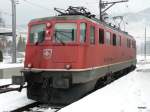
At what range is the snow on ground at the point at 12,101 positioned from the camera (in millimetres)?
11733

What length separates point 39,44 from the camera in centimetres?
1343

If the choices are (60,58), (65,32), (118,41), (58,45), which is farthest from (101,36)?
(118,41)

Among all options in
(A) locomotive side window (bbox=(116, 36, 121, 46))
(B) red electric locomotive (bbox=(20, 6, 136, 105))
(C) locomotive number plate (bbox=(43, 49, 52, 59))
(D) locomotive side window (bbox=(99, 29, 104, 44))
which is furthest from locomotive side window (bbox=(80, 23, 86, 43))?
(A) locomotive side window (bbox=(116, 36, 121, 46))

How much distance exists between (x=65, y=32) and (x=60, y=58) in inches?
36.7

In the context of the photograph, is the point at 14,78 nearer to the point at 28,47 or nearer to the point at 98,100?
the point at 28,47

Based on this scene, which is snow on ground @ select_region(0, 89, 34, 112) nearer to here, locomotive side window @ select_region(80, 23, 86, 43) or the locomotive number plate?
the locomotive number plate

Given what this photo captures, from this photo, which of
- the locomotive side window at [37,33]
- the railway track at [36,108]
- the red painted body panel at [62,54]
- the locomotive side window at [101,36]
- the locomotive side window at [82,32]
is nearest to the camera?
the railway track at [36,108]

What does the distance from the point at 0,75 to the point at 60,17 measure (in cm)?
1320

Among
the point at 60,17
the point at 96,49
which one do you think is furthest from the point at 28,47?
the point at 96,49

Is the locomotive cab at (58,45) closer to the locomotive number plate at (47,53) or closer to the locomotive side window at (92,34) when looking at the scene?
the locomotive number plate at (47,53)

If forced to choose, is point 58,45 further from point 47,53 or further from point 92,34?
point 92,34

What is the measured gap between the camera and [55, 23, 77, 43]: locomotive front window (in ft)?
43.1

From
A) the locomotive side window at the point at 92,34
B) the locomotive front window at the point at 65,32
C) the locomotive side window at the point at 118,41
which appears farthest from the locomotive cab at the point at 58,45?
the locomotive side window at the point at 118,41

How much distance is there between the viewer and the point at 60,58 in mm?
12938
